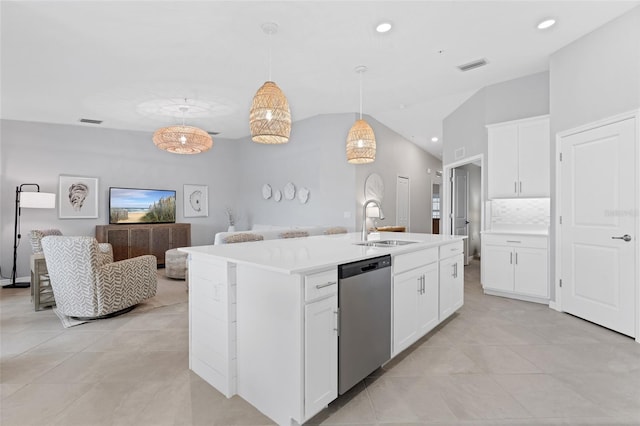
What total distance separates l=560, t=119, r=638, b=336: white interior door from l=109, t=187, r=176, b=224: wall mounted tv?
7.16 metres

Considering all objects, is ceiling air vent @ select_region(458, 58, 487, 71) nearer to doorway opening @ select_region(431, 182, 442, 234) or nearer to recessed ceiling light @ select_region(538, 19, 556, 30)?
recessed ceiling light @ select_region(538, 19, 556, 30)

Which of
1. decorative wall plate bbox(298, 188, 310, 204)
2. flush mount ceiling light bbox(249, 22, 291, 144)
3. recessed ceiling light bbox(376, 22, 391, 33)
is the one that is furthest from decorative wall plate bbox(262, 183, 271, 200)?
flush mount ceiling light bbox(249, 22, 291, 144)

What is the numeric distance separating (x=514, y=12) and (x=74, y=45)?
432cm

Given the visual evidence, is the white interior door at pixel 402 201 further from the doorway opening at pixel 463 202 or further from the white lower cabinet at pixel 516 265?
the white lower cabinet at pixel 516 265

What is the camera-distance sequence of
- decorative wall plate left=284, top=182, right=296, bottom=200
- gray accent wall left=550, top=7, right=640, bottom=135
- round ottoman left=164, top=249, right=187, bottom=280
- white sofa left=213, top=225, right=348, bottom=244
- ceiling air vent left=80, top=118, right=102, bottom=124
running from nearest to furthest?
1. gray accent wall left=550, top=7, right=640, bottom=135
2. white sofa left=213, top=225, right=348, bottom=244
3. round ottoman left=164, top=249, right=187, bottom=280
4. ceiling air vent left=80, top=118, right=102, bottom=124
5. decorative wall plate left=284, top=182, right=296, bottom=200

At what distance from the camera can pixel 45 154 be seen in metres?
5.88

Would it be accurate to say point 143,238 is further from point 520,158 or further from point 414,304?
point 520,158

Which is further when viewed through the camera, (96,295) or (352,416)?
(96,295)

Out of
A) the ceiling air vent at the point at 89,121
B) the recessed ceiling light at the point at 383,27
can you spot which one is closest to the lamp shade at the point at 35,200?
the ceiling air vent at the point at 89,121

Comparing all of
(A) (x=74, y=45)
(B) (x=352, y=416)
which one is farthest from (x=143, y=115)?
(B) (x=352, y=416)

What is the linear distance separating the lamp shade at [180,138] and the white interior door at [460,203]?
4.54m

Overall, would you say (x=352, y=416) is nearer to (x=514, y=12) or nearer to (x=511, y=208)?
(x=514, y=12)

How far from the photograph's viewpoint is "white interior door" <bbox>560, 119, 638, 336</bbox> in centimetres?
295

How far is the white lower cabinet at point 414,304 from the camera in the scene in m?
2.34
